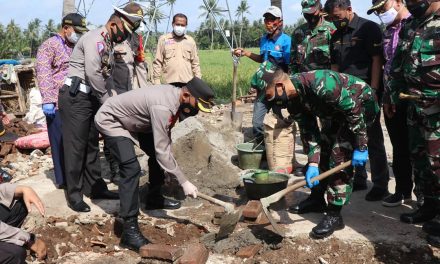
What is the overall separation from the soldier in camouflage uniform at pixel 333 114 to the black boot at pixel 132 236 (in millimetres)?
1509

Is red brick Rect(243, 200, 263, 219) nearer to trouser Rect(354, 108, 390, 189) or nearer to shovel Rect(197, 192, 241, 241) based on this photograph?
shovel Rect(197, 192, 241, 241)

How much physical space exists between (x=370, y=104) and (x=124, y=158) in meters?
2.19

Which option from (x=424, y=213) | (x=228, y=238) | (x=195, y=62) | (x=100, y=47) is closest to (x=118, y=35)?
(x=100, y=47)

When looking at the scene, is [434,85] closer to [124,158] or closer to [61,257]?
[124,158]

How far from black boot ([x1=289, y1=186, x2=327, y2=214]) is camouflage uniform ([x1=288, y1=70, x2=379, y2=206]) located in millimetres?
580

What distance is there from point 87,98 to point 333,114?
254 cm

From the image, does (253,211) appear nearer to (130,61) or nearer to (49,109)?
(49,109)

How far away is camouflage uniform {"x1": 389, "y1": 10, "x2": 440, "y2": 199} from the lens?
356cm

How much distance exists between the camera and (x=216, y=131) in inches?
284

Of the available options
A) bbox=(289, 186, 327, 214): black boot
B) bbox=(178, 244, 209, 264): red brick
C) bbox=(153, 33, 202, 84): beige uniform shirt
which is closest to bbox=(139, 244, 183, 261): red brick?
bbox=(178, 244, 209, 264): red brick

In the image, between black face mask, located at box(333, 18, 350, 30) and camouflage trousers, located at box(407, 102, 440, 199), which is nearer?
camouflage trousers, located at box(407, 102, 440, 199)

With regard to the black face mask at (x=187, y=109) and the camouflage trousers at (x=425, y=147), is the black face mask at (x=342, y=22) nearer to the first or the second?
the camouflage trousers at (x=425, y=147)

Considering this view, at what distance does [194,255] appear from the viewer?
3395 millimetres

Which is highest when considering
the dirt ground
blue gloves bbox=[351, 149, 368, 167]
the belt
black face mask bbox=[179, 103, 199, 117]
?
the belt
